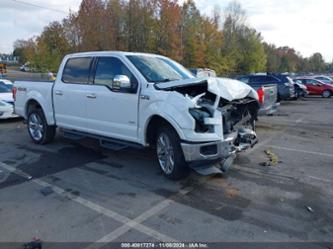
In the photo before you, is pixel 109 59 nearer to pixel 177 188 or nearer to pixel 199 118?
pixel 199 118

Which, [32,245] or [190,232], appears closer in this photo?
[32,245]

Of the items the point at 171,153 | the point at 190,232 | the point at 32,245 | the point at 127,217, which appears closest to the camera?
the point at 32,245

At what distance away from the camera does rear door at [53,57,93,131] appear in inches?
241

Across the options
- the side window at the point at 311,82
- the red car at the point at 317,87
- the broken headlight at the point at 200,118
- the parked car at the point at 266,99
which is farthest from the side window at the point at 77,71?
→ the side window at the point at 311,82

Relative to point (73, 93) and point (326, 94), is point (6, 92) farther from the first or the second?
point (326, 94)

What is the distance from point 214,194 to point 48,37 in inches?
1532

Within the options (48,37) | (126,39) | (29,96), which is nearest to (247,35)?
(126,39)

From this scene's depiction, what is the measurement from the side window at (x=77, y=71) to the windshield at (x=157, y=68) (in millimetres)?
1171

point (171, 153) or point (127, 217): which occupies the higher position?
point (171, 153)

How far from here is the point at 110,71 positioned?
5656 mm

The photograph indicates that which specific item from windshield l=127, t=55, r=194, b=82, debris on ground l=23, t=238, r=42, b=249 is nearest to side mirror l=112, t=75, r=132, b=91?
windshield l=127, t=55, r=194, b=82

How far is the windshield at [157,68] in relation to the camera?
5.29 meters

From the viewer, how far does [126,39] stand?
133 feet

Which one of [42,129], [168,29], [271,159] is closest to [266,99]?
[271,159]
